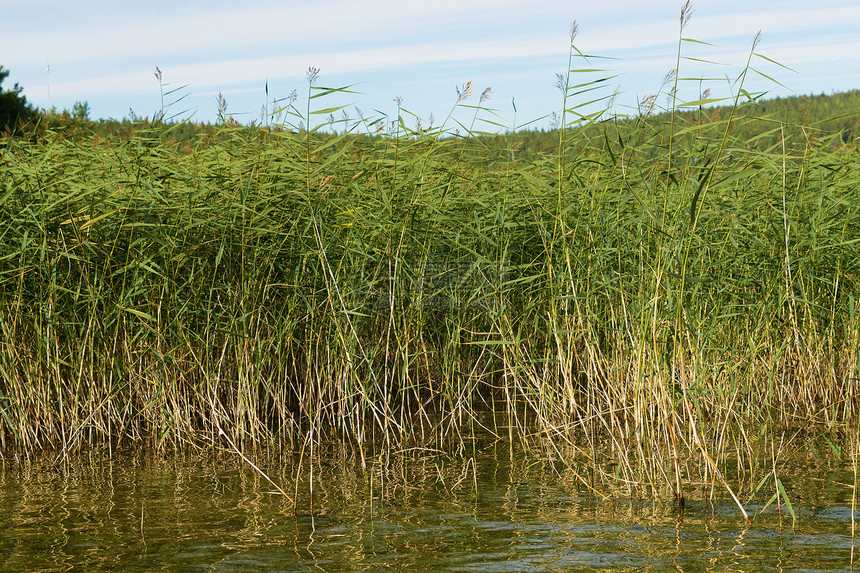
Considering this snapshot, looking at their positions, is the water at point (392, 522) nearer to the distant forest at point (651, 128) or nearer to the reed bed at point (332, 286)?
the reed bed at point (332, 286)

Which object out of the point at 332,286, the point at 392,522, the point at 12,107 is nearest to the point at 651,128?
the point at 332,286

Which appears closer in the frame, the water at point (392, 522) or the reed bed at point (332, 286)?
the water at point (392, 522)

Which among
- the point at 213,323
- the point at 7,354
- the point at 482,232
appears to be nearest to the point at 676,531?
the point at 482,232

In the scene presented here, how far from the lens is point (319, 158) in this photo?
6.25 meters

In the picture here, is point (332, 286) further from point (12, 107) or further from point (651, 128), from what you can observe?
point (12, 107)

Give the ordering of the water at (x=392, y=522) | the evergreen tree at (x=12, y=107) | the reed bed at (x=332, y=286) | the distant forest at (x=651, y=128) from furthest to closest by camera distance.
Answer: the evergreen tree at (x=12, y=107) < the reed bed at (x=332, y=286) < the distant forest at (x=651, y=128) < the water at (x=392, y=522)

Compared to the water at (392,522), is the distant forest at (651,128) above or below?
above

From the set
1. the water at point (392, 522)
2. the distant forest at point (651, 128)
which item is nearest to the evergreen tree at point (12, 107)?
the distant forest at point (651, 128)

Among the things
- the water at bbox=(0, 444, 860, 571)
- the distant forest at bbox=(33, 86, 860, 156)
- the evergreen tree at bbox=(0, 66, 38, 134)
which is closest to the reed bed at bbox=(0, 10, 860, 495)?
the distant forest at bbox=(33, 86, 860, 156)

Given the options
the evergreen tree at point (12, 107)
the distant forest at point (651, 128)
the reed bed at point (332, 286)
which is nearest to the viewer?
the distant forest at point (651, 128)

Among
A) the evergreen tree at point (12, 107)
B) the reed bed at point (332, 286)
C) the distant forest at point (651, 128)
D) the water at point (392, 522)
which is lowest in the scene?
the water at point (392, 522)

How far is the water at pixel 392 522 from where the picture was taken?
12.3ft

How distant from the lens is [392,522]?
4.34 m

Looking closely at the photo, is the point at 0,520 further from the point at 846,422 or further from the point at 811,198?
the point at 811,198
